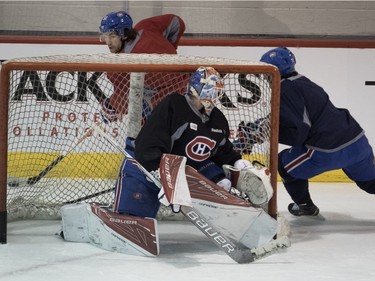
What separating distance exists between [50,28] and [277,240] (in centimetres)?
263

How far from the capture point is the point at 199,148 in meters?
3.77

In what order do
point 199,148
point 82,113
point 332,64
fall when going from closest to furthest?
point 199,148
point 82,113
point 332,64

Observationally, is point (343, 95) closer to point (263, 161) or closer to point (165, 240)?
point (263, 161)

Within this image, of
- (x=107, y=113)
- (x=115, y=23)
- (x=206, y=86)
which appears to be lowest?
(x=107, y=113)

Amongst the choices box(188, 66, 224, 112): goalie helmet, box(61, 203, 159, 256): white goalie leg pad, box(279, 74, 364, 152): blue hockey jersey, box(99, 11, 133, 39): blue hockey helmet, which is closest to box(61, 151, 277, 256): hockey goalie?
box(61, 203, 159, 256): white goalie leg pad

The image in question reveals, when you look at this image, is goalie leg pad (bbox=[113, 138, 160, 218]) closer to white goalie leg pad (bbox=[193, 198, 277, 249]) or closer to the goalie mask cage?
white goalie leg pad (bbox=[193, 198, 277, 249])

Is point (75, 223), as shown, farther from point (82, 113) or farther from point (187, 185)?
point (82, 113)

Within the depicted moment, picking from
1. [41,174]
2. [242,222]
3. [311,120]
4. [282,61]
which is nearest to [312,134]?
[311,120]

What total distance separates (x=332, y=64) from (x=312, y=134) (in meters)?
1.61

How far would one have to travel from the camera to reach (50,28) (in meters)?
5.80

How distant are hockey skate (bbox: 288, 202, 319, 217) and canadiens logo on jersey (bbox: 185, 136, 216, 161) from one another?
92cm

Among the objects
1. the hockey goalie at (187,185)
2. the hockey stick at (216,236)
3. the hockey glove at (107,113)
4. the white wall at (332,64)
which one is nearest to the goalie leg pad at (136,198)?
the hockey goalie at (187,185)

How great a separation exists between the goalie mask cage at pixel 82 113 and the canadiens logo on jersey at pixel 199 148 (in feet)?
0.85

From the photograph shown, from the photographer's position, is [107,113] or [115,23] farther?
[107,113]
